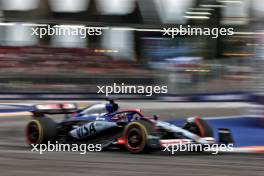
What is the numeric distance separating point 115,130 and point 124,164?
1667 millimetres

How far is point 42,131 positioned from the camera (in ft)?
27.6

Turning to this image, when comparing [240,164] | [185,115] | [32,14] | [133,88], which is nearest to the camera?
[240,164]

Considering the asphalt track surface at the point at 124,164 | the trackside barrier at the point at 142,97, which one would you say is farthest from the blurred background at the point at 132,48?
the asphalt track surface at the point at 124,164

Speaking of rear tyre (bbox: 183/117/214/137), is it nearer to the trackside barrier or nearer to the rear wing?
the rear wing

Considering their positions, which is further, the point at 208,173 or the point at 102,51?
the point at 102,51

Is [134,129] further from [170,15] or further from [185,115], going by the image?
[170,15]

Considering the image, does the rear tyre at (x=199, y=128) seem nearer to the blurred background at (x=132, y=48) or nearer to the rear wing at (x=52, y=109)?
the rear wing at (x=52, y=109)

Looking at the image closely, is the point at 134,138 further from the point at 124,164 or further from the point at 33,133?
the point at 33,133

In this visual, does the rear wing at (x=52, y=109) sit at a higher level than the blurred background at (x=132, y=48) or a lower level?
lower

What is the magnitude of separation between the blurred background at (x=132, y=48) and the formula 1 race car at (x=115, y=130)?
4683mm

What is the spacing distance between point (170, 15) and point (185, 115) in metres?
10.4

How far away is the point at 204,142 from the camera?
25.1 feet

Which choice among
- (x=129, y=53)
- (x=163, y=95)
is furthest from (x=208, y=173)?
(x=129, y=53)

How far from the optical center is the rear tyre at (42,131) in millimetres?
8422
